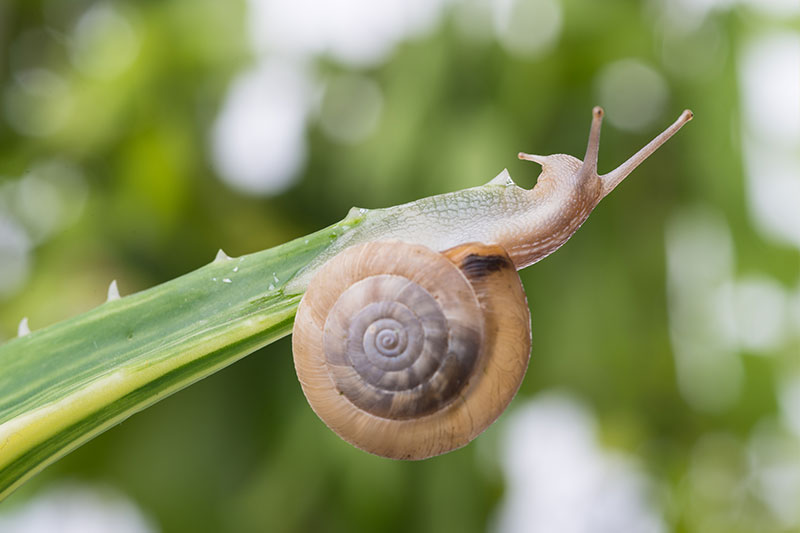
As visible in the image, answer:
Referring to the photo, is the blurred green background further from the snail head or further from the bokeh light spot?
the snail head

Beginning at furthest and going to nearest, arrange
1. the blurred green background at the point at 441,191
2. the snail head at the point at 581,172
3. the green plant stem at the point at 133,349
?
the blurred green background at the point at 441,191, the snail head at the point at 581,172, the green plant stem at the point at 133,349

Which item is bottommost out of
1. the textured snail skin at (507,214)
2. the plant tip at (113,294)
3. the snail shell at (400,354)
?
the snail shell at (400,354)

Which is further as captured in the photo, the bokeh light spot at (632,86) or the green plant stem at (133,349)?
the bokeh light spot at (632,86)

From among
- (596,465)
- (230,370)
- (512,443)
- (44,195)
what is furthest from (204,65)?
(596,465)

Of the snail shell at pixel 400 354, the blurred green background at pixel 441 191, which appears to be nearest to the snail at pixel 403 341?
the snail shell at pixel 400 354

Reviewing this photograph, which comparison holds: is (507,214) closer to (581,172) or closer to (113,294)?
(581,172)

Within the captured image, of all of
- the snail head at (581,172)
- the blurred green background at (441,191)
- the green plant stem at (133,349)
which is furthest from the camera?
the blurred green background at (441,191)

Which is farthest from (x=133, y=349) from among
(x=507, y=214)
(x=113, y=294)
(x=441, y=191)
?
(x=441, y=191)

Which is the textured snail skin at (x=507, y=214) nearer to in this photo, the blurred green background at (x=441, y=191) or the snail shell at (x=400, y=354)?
the snail shell at (x=400, y=354)
